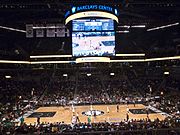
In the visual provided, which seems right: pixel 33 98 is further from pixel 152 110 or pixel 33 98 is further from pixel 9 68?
pixel 152 110

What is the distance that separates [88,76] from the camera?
4719 centimetres

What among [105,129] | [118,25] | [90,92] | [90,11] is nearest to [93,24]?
[90,11]

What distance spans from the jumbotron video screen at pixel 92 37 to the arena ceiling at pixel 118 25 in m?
1.56

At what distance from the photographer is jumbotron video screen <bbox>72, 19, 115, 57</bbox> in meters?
19.8

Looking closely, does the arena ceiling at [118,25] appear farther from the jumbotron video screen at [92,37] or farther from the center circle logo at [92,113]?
the center circle logo at [92,113]

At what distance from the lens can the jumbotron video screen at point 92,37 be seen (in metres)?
19.8

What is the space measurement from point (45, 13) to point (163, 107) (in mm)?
17195

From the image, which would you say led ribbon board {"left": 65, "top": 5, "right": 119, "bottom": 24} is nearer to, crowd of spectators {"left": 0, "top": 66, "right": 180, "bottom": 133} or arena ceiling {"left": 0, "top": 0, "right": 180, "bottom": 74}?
arena ceiling {"left": 0, "top": 0, "right": 180, "bottom": 74}

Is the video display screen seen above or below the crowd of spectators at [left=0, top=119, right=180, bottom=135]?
above

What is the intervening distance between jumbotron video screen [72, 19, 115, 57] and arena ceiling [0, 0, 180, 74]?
5.11 ft

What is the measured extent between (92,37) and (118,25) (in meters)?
13.9

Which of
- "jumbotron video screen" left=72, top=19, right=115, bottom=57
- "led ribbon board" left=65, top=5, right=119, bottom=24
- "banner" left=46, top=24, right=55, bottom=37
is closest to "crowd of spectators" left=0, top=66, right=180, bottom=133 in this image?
"banner" left=46, top=24, right=55, bottom=37

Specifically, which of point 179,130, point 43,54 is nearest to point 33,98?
point 43,54

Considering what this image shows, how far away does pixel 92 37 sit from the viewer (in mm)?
20062
